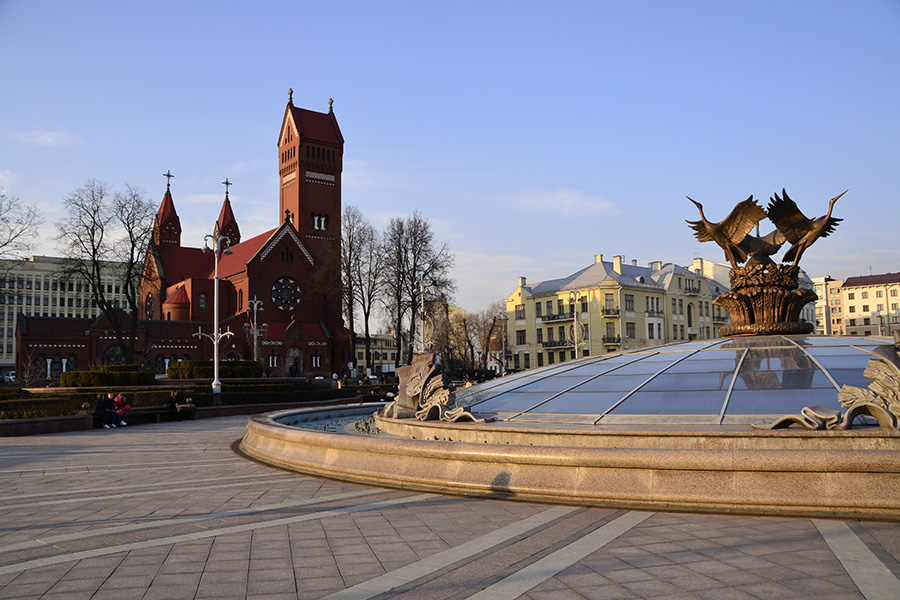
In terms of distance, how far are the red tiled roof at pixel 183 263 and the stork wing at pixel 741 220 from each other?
71.6 meters

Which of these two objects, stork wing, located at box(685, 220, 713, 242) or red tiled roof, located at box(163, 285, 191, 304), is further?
red tiled roof, located at box(163, 285, 191, 304)

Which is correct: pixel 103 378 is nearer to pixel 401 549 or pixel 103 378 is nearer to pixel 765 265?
pixel 765 265

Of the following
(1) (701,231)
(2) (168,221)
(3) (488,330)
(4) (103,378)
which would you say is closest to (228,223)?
(2) (168,221)

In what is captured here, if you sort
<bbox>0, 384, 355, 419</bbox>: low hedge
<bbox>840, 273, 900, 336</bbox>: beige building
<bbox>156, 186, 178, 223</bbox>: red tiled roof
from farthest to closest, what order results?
<bbox>840, 273, 900, 336</bbox>: beige building
<bbox>156, 186, 178, 223</bbox>: red tiled roof
<bbox>0, 384, 355, 419</bbox>: low hedge

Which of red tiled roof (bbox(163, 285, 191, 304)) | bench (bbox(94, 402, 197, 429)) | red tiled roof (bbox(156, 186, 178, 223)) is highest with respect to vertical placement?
red tiled roof (bbox(156, 186, 178, 223))

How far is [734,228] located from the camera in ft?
50.1

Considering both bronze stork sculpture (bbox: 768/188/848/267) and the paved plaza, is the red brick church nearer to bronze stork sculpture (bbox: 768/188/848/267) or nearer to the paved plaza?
bronze stork sculpture (bbox: 768/188/848/267)

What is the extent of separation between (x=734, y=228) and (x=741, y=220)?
23 centimetres

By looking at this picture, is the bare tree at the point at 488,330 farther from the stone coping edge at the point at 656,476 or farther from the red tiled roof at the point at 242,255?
the stone coping edge at the point at 656,476

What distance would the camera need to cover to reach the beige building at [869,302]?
96438 mm

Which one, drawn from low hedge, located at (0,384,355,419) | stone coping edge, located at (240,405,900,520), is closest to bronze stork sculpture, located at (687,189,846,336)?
stone coping edge, located at (240,405,900,520)

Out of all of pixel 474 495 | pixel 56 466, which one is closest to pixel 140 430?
pixel 56 466

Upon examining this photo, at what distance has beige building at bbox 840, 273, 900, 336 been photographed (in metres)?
96.4

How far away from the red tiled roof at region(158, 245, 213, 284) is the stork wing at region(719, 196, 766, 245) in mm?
71597
